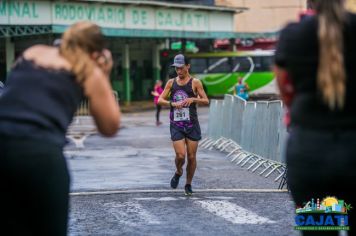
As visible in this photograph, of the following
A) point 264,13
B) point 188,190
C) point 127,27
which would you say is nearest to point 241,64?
point 127,27

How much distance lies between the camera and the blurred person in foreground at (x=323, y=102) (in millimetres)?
3256

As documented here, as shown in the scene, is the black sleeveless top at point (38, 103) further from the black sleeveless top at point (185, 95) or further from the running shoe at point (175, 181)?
the running shoe at point (175, 181)

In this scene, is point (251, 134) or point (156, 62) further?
point (156, 62)

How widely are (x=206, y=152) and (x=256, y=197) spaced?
7.89m

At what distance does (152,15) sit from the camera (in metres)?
44.2

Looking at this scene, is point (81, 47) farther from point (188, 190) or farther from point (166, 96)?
point (166, 96)

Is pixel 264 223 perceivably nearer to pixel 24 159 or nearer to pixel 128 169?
pixel 24 159

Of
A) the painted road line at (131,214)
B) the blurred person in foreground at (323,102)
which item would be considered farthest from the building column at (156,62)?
the blurred person in foreground at (323,102)

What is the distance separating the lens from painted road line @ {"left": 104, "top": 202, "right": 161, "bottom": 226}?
8125 mm

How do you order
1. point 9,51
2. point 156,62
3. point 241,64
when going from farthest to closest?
point 156,62 → point 241,64 → point 9,51

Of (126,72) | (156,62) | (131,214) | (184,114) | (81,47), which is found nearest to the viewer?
(81,47)

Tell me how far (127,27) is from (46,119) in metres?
39.4

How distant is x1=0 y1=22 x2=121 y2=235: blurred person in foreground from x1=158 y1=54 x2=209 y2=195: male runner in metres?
6.67

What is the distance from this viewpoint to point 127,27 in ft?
139
